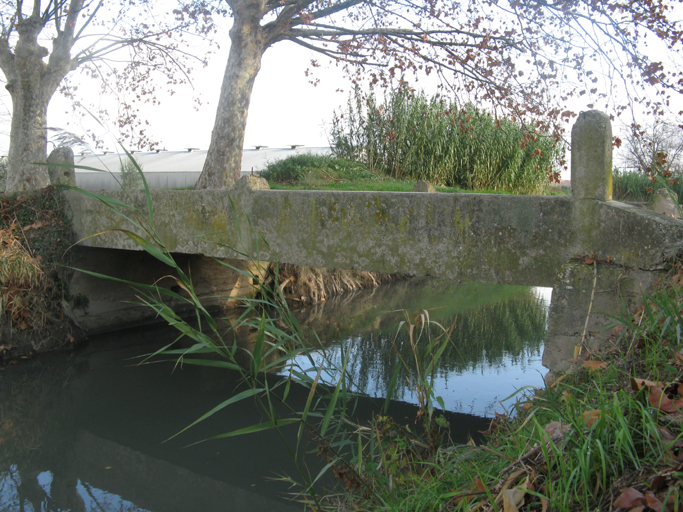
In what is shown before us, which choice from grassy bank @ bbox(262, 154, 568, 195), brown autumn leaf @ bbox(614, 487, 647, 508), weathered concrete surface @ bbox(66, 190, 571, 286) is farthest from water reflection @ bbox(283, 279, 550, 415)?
grassy bank @ bbox(262, 154, 568, 195)

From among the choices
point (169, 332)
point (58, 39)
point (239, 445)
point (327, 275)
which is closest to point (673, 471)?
point (239, 445)

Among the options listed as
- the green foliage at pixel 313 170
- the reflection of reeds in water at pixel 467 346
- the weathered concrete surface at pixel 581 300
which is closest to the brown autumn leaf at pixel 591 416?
the weathered concrete surface at pixel 581 300

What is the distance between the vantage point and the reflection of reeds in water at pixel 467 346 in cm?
541

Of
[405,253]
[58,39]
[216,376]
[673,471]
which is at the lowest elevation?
[216,376]

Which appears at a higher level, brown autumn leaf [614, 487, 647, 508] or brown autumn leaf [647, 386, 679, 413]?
brown autumn leaf [647, 386, 679, 413]

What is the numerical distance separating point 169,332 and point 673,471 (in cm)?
695

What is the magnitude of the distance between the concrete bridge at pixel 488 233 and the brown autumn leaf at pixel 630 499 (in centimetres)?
130

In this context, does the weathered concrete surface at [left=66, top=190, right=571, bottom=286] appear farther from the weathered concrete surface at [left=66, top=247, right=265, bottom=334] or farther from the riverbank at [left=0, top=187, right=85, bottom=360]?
the riverbank at [left=0, top=187, right=85, bottom=360]

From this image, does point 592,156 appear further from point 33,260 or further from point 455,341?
point 33,260

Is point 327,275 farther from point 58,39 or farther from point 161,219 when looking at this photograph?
point 58,39

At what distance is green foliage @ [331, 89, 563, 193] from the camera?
10.1 m

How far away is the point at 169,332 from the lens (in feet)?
23.9

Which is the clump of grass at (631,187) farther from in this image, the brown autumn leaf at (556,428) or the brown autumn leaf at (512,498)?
the brown autumn leaf at (512,498)

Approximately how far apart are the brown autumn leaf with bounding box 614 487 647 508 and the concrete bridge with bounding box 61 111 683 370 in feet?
4.25
